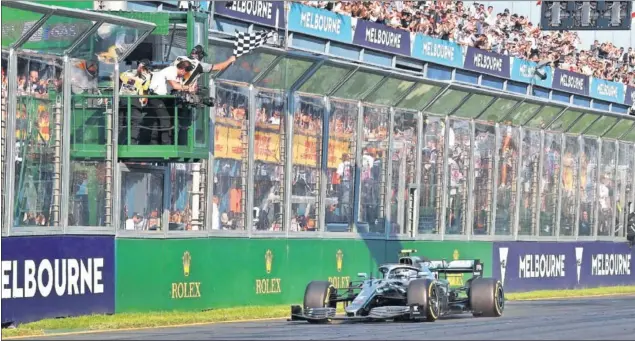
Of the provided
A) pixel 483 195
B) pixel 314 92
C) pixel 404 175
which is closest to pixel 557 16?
pixel 483 195

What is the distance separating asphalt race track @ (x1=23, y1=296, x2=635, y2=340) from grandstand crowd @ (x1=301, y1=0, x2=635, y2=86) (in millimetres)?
12076

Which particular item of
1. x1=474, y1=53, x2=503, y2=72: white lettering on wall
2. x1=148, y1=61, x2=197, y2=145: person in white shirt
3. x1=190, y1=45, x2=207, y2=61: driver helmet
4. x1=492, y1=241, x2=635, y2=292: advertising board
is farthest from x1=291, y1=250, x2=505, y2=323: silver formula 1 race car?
x1=474, y1=53, x2=503, y2=72: white lettering on wall

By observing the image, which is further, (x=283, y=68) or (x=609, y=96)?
(x=609, y=96)

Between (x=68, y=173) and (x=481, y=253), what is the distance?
47.2 ft

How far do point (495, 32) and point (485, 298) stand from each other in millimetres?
21343

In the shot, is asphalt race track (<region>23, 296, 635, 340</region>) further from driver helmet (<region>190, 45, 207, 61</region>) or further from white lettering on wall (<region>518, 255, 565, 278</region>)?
white lettering on wall (<region>518, 255, 565, 278</region>)

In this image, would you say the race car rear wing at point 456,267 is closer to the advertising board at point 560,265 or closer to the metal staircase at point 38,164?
the metal staircase at point 38,164

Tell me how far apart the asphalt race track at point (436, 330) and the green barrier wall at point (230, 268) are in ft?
5.76

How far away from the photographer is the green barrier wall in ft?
74.6

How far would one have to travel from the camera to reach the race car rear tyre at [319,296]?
22344 mm

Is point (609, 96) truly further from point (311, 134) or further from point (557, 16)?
point (311, 134)

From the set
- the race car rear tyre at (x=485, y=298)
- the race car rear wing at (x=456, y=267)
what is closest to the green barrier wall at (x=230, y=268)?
the race car rear wing at (x=456, y=267)

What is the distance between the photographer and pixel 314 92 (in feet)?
89.8

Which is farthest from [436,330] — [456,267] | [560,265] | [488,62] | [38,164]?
[488,62]
